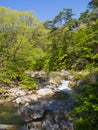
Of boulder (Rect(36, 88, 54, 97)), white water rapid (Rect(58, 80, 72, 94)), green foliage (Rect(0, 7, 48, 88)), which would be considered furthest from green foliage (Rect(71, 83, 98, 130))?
white water rapid (Rect(58, 80, 72, 94))

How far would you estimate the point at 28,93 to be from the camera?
18812 millimetres

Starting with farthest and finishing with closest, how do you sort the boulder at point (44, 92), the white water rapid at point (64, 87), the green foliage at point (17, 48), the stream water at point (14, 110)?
the white water rapid at point (64, 87) → the boulder at point (44, 92) → the green foliage at point (17, 48) → the stream water at point (14, 110)

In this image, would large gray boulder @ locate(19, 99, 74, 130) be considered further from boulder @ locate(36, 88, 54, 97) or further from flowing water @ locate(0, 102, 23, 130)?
boulder @ locate(36, 88, 54, 97)

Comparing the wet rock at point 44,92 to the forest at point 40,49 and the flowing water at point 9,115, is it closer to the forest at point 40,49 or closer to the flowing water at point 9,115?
the forest at point 40,49

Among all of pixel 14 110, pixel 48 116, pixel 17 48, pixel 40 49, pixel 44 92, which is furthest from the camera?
pixel 40 49


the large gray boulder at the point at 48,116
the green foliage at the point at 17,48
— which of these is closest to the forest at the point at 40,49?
the green foliage at the point at 17,48

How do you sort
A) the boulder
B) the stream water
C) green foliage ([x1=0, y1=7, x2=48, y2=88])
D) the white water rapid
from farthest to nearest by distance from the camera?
the white water rapid → the boulder → green foliage ([x1=0, y1=7, x2=48, y2=88]) → the stream water

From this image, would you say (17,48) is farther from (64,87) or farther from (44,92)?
(64,87)

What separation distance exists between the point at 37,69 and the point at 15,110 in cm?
1494

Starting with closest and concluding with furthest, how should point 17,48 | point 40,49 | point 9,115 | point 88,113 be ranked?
point 88,113 → point 9,115 → point 17,48 → point 40,49

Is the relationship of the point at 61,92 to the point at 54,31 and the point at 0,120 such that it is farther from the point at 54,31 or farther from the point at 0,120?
the point at 54,31

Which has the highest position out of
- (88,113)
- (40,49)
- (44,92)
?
(40,49)

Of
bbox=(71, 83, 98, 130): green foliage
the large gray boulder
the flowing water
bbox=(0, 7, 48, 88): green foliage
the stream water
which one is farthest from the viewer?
bbox=(0, 7, 48, 88): green foliage

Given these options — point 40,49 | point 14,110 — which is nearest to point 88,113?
point 14,110
